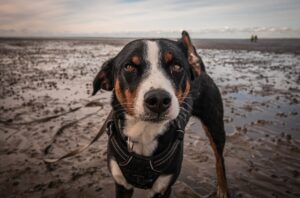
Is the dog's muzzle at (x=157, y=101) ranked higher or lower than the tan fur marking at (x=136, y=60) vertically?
lower

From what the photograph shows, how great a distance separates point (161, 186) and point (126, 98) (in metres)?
1.16

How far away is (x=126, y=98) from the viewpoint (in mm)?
2832

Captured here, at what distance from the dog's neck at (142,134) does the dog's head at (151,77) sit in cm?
17

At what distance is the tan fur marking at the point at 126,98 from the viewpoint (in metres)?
2.72

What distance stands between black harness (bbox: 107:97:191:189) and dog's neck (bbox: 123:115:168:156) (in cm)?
7

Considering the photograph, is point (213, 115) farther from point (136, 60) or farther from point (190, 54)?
point (136, 60)

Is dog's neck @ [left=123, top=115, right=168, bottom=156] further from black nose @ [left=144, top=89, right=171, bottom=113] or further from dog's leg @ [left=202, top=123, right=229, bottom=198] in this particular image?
dog's leg @ [left=202, top=123, right=229, bottom=198]

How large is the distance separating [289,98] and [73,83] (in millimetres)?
9304

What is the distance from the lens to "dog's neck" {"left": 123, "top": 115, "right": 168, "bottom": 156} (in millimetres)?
2963

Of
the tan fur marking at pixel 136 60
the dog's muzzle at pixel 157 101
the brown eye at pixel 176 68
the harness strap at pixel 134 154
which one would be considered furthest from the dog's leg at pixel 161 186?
the tan fur marking at pixel 136 60

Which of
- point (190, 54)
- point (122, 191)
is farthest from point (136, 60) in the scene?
point (122, 191)

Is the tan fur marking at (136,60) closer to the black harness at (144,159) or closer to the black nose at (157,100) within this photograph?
the black nose at (157,100)

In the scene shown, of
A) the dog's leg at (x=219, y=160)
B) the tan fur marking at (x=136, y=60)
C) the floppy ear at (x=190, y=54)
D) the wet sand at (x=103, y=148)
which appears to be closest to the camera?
the tan fur marking at (x=136, y=60)

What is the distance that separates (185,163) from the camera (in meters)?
5.17
